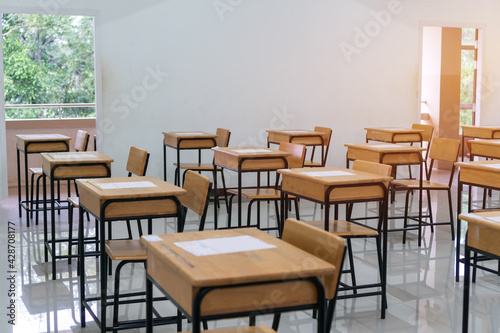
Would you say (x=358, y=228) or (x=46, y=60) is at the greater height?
(x=46, y=60)

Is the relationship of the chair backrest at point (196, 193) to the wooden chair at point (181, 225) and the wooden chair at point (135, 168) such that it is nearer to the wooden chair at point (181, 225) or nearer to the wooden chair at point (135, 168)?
the wooden chair at point (181, 225)

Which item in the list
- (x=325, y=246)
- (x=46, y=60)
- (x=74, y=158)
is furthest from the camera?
(x=46, y=60)

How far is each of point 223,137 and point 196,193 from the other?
3723mm

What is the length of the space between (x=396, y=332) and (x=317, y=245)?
1515 mm

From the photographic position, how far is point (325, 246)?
7.08 ft

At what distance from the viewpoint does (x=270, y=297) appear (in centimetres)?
188

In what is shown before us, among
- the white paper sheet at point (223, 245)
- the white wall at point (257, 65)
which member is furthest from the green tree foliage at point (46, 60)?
the white paper sheet at point (223, 245)

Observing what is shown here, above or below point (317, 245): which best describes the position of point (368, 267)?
below

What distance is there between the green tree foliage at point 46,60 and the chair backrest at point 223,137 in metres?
6.34

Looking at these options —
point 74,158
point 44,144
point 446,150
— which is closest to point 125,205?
point 74,158

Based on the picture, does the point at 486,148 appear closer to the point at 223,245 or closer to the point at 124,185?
the point at 124,185

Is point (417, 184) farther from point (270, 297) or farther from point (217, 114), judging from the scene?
point (270, 297)

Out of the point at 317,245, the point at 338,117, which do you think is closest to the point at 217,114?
the point at 338,117

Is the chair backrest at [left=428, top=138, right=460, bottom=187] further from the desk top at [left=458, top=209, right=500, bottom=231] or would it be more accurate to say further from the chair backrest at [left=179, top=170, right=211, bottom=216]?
the chair backrest at [left=179, top=170, right=211, bottom=216]
